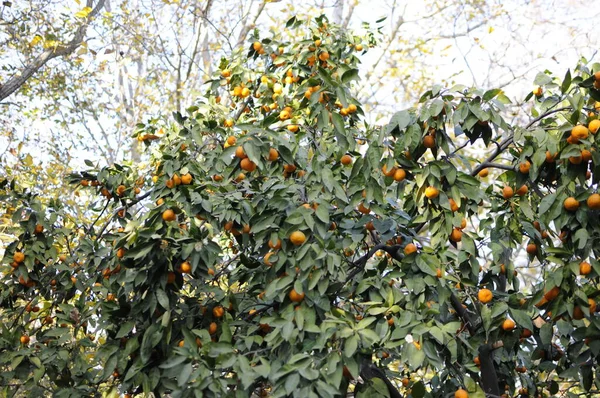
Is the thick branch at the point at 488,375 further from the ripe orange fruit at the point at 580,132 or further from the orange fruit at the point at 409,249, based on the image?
the ripe orange fruit at the point at 580,132

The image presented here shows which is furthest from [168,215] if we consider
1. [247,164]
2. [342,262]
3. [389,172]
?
[389,172]

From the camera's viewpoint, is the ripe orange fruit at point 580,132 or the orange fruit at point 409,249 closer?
the ripe orange fruit at point 580,132

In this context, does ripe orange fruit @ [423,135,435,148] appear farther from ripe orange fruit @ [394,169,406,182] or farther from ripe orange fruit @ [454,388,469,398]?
ripe orange fruit @ [454,388,469,398]

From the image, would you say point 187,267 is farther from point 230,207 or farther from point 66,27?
point 66,27

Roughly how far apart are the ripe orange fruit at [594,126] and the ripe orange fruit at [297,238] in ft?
2.97

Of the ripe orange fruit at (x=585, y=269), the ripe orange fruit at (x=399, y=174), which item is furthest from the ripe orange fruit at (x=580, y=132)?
the ripe orange fruit at (x=399, y=174)

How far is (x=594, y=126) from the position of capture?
78.6 inches

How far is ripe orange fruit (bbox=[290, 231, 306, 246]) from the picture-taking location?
2.04 m

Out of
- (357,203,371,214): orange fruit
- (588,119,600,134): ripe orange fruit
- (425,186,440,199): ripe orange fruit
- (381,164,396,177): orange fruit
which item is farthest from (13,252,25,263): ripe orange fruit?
(588,119,600,134): ripe orange fruit

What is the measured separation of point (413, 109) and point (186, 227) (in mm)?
875

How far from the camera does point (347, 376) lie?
1.98m

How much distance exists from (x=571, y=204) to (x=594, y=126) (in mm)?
237

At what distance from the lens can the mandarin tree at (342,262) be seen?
6.56ft

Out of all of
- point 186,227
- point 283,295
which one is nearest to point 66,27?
point 186,227
